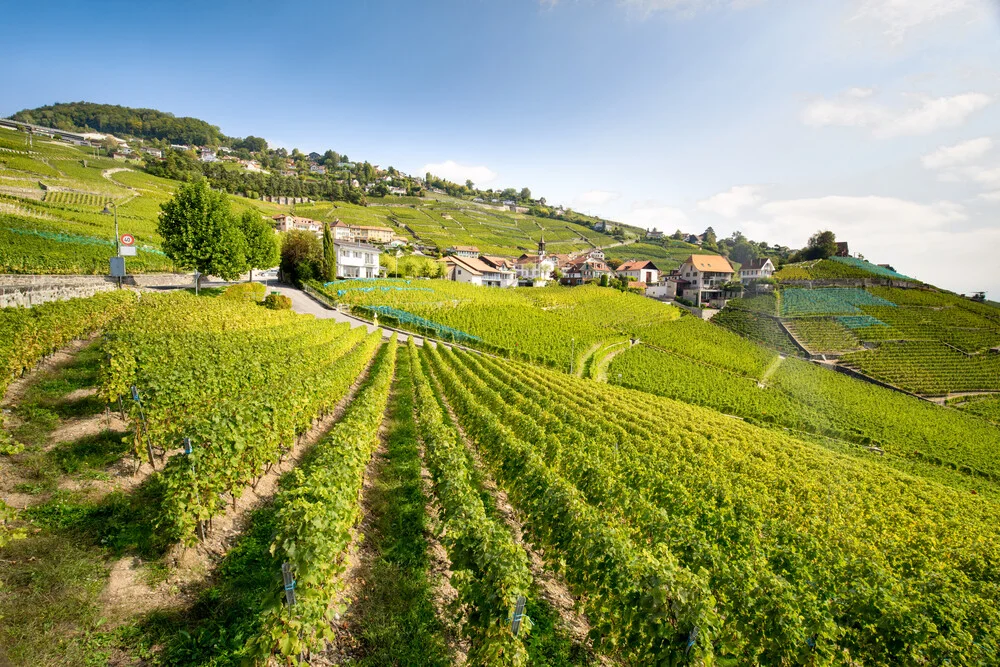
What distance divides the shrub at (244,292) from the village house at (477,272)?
4680 cm

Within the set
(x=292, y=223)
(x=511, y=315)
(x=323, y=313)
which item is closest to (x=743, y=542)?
(x=323, y=313)

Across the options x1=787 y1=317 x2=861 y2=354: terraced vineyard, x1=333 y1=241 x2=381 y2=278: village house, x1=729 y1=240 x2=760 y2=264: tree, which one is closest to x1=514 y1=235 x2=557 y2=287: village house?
x1=333 y1=241 x2=381 y2=278: village house

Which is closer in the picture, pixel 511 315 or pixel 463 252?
pixel 511 315

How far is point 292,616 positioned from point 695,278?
104 meters

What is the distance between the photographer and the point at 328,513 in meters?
6.79

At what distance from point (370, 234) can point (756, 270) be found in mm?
105607

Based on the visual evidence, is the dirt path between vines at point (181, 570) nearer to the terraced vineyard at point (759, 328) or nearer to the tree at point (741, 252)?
the terraced vineyard at point (759, 328)

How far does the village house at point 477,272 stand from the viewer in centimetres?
8931

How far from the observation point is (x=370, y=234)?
376 ft

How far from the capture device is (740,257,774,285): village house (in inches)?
3777

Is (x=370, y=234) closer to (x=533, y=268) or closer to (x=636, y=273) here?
(x=533, y=268)

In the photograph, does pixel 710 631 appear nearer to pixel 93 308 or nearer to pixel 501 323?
pixel 93 308

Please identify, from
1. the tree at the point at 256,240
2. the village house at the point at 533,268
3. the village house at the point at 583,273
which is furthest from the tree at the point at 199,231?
the village house at the point at 583,273

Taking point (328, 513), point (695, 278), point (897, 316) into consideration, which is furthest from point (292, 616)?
point (695, 278)
